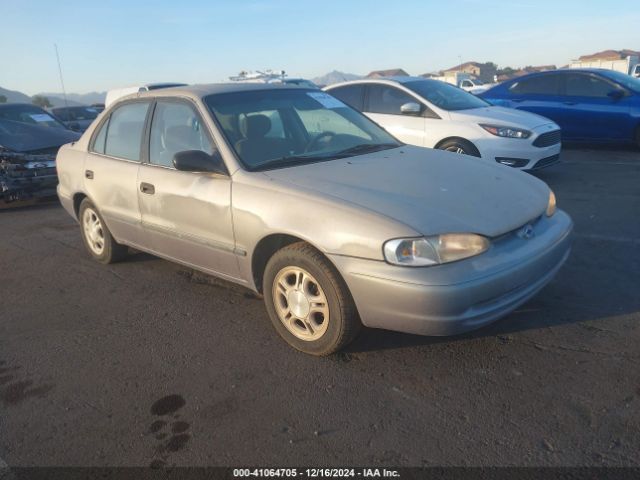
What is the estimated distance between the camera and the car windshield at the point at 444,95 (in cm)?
771

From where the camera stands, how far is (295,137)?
4.05 m

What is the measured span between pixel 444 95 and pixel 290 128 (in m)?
4.52

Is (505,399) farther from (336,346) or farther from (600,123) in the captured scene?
(600,123)

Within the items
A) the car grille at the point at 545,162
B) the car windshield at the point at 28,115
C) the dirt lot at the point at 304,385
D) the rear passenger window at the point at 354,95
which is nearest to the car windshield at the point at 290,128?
the dirt lot at the point at 304,385

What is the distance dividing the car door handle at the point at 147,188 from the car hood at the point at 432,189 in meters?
1.12

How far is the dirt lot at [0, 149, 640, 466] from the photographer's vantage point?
248cm

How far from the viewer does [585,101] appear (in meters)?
9.74

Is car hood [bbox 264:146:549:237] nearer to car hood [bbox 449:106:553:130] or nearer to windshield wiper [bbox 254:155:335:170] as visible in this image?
windshield wiper [bbox 254:155:335:170]

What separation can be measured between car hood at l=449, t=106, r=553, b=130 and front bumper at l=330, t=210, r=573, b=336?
14.9 feet

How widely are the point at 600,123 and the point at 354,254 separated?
8.44 m

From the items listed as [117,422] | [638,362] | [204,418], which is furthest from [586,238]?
[117,422]

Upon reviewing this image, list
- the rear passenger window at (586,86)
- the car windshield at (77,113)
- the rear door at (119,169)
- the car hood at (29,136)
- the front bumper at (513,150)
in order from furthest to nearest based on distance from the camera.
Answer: the car windshield at (77,113)
the rear passenger window at (586,86)
the car hood at (29,136)
the front bumper at (513,150)
the rear door at (119,169)

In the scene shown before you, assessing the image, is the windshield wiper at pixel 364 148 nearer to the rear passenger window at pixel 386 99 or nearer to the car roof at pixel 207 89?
the car roof at pixel 207 89

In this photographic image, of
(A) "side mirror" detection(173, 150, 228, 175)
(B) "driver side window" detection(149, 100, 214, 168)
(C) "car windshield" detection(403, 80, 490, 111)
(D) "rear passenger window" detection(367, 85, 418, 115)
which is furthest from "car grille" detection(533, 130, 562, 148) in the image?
(A) "side mirror" detection(173, 150, 228, 175)
